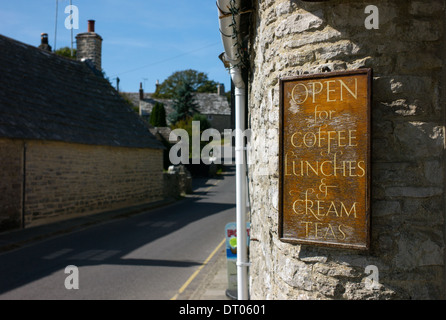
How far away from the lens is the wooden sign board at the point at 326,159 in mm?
2812

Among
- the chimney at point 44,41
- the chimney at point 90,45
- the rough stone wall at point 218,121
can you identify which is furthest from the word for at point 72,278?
the rough stone wall at point 218,121

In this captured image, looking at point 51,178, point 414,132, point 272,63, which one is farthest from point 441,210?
point 51,178

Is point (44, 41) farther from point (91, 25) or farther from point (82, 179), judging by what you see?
point (82, 179)

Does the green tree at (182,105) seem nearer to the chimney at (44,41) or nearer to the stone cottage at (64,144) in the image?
the stone cottage at (64,144)

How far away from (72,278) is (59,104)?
10.2m

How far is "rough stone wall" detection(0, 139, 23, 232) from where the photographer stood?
11.6 metres

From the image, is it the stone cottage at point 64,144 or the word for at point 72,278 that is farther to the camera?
the stone cottage at point 64,144

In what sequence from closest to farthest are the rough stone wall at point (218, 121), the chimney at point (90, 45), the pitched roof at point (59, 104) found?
the pitched roof at point (59, 104) → the chimney at point (90, 45) → the rough stone wall at point (218, 121)

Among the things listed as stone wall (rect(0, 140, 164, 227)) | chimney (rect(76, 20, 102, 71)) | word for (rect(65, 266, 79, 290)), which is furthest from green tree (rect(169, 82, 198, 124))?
word for (rect(65, 266, 79, 290))

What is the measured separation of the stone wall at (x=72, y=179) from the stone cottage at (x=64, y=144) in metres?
0.03

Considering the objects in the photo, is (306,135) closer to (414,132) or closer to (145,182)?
(414,132)

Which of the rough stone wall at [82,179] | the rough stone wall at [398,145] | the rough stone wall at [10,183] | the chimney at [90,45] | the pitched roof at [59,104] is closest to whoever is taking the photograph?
the rough stone wall at [398,145]

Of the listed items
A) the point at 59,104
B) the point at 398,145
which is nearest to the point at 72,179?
the point at 59,104

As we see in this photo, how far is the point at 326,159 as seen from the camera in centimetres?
292
